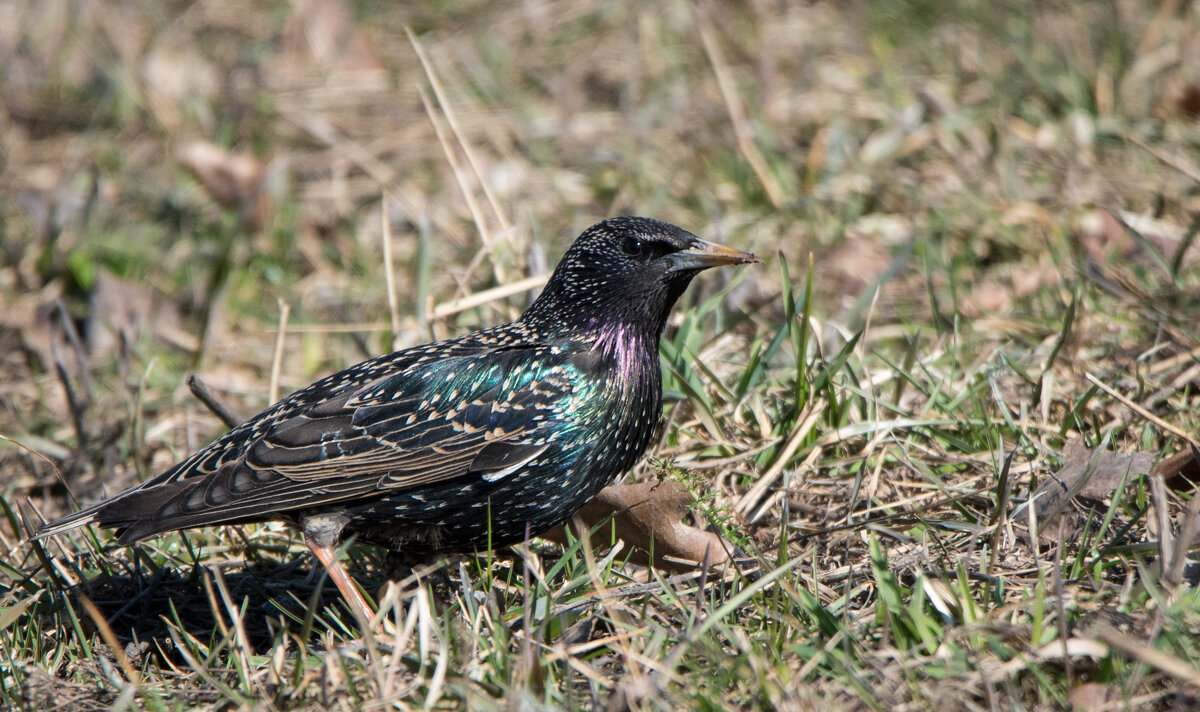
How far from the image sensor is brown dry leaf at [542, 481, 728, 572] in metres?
3.33

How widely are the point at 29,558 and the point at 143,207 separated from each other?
2.84 meters

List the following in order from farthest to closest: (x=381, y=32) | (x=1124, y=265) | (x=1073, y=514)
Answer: (x=381, y=32) < (x=1124, y=265) < (x=1073, y=514)

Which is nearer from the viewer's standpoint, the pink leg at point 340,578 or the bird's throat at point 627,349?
the pink leg at point 340,578

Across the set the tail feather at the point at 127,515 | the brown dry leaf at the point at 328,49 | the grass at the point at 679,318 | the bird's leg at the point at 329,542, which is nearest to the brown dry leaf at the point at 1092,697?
the grass at the point at 679,318

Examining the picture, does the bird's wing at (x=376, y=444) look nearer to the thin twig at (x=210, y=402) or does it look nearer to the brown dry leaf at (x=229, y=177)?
the thin twig at (x=210, y=402)

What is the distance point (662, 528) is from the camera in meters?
3.35

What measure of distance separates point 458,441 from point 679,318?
134 cm

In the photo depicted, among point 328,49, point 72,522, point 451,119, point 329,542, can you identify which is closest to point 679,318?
point 451,119

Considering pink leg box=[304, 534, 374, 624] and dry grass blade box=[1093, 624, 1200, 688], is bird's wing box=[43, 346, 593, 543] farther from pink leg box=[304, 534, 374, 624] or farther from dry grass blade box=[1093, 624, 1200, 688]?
dry grass blade box=[1093, 624, 1200, 688]

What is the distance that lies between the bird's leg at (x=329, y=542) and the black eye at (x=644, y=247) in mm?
1166

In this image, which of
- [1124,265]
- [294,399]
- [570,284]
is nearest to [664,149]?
[1124,265]

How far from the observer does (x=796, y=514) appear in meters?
3.60

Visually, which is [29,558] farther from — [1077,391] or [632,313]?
[1077,391]

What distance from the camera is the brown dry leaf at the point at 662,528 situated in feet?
10.9
